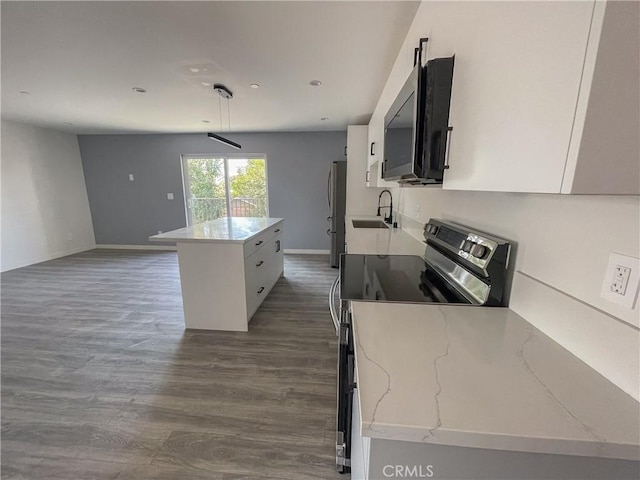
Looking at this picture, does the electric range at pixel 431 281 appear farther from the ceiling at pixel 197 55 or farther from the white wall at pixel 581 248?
the ceiling at pixel 197 55

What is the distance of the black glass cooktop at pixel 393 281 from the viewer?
1006mm

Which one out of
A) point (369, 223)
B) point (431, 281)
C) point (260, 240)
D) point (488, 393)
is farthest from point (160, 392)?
point (369, 223)

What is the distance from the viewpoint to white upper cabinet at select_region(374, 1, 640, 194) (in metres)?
0.37

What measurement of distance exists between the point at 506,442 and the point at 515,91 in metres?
0.67

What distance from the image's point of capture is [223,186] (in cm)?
524

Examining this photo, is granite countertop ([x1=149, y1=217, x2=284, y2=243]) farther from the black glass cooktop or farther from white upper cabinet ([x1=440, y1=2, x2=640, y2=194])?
white upper cabinet ([x1=440, y1=2, x2=640, y2=194])

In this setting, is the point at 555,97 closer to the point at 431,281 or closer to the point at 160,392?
the point at 431,281

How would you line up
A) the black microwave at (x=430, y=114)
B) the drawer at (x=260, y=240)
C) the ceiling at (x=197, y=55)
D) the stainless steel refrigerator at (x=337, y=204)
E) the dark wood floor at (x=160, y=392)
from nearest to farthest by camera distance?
the black microwave at (x=430, y=114), the dark wood floor at (x=160, y=392), the ceiling at (x=197, y=55), the drawer at (x=260, y=240), the stainless steel refrigerator at (x=337, y=204)

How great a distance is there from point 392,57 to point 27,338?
12.8 ft

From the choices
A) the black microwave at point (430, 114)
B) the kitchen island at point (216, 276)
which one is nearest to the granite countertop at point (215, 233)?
the kitchen island at point (216, 276)

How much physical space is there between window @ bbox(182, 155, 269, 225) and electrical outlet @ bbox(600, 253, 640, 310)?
4.92 meters

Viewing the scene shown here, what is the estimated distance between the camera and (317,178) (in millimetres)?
4926

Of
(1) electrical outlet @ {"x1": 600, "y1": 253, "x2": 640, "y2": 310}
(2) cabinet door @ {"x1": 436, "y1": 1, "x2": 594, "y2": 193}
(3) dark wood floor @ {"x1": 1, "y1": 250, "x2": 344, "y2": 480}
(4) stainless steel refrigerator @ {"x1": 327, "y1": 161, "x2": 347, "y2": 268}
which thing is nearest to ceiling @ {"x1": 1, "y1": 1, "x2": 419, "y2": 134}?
(4) stainless steel refrigerator @ {"x1": 327, "y1": 161, "x2": 347, "y2": 268}

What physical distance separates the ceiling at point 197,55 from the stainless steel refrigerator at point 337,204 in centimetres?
84
